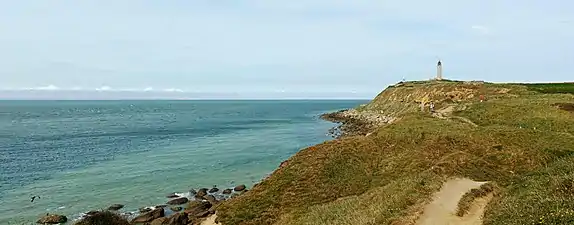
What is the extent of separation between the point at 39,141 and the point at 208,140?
3061 cm

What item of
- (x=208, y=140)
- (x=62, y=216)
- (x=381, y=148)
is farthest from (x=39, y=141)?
(x=381, y=148)

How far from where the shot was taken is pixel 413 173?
3038cm

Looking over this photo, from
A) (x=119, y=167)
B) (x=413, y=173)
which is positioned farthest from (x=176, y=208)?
(x=119, y=167)

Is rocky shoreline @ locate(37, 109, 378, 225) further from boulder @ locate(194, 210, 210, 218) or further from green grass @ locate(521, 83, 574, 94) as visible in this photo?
green grass @ locate(521, 83, 574, 94)

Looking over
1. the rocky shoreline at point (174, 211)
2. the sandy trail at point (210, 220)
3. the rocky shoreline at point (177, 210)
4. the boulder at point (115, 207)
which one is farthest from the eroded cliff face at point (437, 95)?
the boulder at point (115, 207)

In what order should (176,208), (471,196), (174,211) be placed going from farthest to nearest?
1. (176,208)
2. (174,211)
3. (471,196)

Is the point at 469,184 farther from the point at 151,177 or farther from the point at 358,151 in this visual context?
the point at 151,177

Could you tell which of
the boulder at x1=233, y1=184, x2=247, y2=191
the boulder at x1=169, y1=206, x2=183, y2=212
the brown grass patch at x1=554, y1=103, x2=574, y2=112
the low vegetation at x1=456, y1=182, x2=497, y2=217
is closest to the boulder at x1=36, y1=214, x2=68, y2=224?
the boulder at x1=169, y1=206, x2=183, y2=212

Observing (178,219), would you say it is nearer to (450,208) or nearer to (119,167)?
(450,208)

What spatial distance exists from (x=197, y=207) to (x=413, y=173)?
16116 millimetres

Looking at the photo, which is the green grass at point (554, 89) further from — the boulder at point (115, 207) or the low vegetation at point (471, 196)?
the boulder at point (115, 207)

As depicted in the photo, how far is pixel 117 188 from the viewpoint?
41531 mm

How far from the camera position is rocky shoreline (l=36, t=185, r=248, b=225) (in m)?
30.2

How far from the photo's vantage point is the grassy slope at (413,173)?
17.9m
